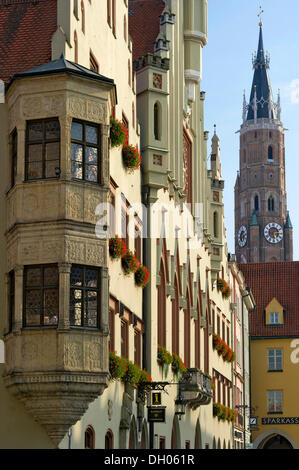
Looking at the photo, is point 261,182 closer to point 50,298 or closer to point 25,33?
point 25,33

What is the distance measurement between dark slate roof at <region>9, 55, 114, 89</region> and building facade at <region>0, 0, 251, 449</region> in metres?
0.04

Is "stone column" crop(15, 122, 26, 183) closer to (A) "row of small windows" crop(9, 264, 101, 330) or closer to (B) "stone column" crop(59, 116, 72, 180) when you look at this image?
(B) "stone column" crop(59, 116, 72, 180)

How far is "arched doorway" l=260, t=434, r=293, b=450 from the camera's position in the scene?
77938 millimetres

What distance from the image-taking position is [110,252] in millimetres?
26344

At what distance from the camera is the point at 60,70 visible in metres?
22.4

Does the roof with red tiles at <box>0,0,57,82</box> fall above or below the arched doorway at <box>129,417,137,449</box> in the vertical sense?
above

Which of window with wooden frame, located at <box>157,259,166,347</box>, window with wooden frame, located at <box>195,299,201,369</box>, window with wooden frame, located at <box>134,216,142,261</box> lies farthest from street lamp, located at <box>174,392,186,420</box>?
window with wooden frame, located at <box>134,216,142,261</box>

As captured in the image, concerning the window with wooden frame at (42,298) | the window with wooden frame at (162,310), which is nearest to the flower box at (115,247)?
the window with wooden frame at (42,298)

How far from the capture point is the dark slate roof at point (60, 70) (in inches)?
885

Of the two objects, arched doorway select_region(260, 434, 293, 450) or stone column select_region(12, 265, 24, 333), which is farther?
arched doorway select_region(260, 434, 293, 450)

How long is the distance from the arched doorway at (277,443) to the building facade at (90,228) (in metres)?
40.4

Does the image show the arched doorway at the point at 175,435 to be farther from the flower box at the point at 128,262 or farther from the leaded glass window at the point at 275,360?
the leaded glass window at the point at 275,360

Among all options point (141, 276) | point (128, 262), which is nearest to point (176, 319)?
point (141, 276)
